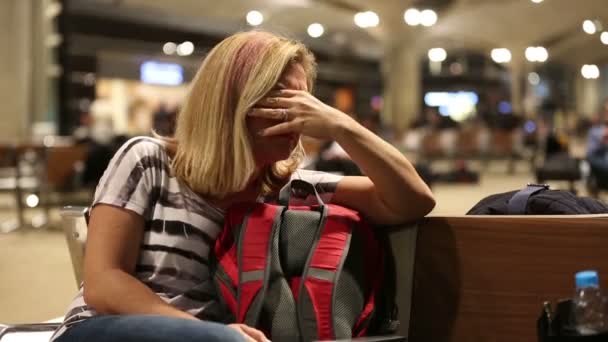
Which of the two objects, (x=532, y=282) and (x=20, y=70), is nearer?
(x=532, y=282)

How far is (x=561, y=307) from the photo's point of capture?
163 cm

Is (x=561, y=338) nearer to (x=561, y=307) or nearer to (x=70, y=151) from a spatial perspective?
(x=561, y=307)

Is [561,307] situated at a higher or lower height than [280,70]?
lower

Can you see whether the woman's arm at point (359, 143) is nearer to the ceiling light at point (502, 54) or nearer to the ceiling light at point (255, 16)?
the ceiling light at point (255, 16)

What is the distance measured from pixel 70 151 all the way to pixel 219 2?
1581 cm

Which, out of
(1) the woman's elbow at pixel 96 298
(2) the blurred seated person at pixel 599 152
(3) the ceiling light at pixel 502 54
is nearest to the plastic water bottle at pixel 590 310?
(1) the woman's elbow at pixel 96 298

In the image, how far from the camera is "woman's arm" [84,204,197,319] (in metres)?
1.92

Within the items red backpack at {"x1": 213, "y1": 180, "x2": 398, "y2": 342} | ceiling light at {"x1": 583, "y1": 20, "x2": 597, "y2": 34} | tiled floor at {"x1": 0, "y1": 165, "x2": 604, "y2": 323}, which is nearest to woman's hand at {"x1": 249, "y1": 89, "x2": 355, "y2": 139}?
red backpack at {"x1": 213, "y1": 180, "x2": 398, "y2": 342}

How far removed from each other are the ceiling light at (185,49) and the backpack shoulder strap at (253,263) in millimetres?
25113

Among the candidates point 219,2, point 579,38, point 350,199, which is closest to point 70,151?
point 350,199

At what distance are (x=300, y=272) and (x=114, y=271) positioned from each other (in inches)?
17.4

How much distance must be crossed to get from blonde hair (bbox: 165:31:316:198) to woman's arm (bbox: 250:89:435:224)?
0.05 metres

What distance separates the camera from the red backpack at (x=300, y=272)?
6.60ft

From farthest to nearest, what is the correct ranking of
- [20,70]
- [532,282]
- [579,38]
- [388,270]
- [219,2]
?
[579,38] → [219,2] → [20,70] → [388,270] → [532,282]
